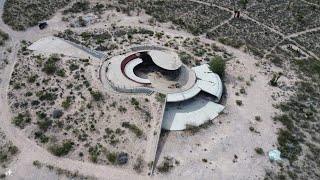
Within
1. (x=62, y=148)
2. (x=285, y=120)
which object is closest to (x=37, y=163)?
(x=62, y=148)

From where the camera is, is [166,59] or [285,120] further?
[166,59]

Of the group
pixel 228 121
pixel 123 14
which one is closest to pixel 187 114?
pixel 228 121

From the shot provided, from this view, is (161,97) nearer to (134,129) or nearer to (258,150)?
(134,129)

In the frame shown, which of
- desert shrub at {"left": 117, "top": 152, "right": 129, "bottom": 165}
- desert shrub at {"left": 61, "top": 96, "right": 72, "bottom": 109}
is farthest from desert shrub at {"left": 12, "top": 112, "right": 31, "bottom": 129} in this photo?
desert shrub at {"left": 117, "top": 152, "right": 129, "bottom": 165}

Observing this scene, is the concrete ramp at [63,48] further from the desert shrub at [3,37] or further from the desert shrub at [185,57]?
the desert shrub at [185,57]

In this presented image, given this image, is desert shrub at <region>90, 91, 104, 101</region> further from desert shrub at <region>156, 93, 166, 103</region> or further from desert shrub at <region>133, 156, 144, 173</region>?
desert shrub at <region>133, 156, 144, 173</region>

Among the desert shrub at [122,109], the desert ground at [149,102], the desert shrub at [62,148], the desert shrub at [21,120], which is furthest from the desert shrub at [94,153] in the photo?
the desert shrub at [21,120]
